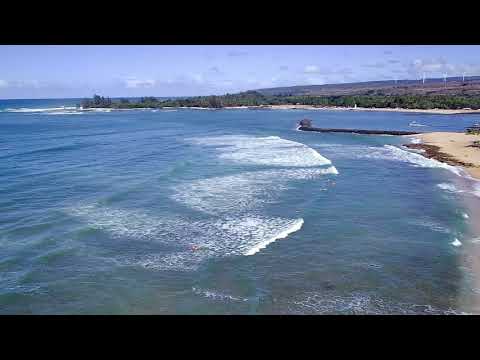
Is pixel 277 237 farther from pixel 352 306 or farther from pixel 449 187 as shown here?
pixel 449 187

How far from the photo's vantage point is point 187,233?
1700 cm

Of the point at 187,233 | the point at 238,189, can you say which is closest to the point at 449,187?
the point at 238,189

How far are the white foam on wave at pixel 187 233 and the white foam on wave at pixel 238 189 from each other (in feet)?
5.91

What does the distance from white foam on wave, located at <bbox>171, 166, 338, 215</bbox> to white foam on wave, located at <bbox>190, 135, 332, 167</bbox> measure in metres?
3.62

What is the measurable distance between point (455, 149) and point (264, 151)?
16.8 m

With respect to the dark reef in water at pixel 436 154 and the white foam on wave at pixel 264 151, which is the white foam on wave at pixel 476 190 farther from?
the white foam on wave at pixel 264 151

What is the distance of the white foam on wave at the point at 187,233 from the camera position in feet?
48.6

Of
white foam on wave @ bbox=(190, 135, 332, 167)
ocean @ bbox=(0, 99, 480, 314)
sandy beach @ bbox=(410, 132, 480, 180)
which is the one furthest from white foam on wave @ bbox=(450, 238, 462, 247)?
white foam on wave @ bbox=(190, 135, 332, 167)

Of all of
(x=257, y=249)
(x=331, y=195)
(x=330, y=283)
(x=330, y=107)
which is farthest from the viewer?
(x=330, y=107)

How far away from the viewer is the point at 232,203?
20.9m
